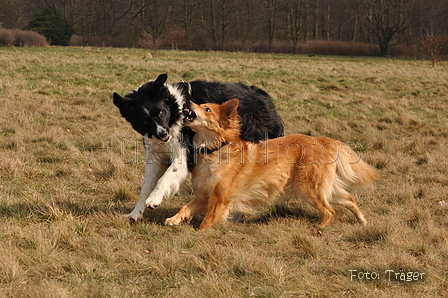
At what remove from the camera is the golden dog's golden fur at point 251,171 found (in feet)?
15.9

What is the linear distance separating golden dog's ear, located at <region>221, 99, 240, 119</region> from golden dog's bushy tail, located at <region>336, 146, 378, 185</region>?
1.40m

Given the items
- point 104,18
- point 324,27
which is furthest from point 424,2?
point 104,18

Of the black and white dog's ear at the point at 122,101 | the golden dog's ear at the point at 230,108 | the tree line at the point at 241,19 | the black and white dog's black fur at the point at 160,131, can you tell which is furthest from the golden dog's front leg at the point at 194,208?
the tree line at the point at 241,19

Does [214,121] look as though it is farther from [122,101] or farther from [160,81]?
[122,101]

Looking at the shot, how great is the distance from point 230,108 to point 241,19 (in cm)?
5377

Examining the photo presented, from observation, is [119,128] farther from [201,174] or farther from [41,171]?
[201,174]

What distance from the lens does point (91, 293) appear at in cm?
315

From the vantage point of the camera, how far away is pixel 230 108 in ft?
15.8

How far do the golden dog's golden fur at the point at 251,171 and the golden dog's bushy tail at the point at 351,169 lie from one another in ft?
0.04

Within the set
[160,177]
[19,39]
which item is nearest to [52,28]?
[19,39]

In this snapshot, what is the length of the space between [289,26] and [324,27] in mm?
7608

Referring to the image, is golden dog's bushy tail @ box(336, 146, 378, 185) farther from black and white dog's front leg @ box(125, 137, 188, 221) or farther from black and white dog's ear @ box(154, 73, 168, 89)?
black and white dog's ear @ box(154, 73, 168, 89)

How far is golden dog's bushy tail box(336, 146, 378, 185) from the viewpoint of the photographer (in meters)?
5.21

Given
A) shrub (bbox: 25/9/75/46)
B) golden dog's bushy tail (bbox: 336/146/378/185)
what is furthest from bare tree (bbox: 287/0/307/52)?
golden dog's bushy tail (bbox: 336/146/378/185)
